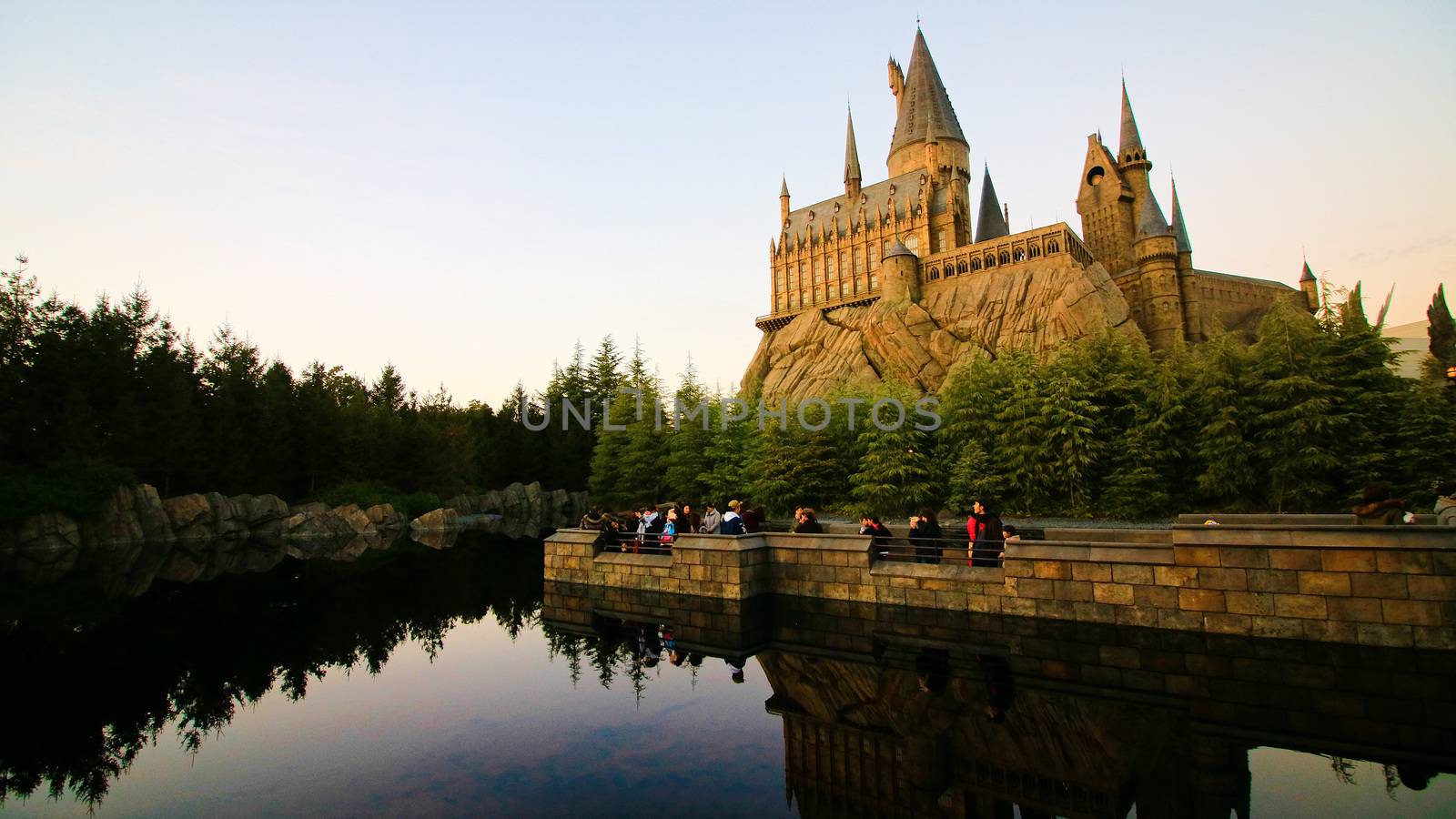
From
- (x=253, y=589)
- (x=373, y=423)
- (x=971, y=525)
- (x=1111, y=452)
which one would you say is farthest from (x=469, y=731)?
(x=373, y=423)

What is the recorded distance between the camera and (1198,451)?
91.9ft

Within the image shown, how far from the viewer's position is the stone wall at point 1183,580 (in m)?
10.1

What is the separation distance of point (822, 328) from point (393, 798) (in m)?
66.4

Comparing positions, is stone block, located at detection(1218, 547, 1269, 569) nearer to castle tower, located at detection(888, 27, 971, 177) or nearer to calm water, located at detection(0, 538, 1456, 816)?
calm water, located at detection(0, 538, 1456, 816)

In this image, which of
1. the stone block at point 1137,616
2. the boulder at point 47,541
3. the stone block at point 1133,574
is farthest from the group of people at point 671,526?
the boulder at point 47,541

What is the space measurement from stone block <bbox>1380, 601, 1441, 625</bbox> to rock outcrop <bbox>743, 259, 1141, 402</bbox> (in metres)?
41.4

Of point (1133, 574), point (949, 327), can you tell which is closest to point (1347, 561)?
point (1133, 574)

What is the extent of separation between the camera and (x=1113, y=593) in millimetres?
12305

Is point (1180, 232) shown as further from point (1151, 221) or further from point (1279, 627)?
point (1279, 627)

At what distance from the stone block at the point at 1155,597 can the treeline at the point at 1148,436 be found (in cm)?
1745

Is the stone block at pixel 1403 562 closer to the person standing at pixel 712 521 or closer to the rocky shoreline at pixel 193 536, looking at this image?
the person standing at pixel 712 521

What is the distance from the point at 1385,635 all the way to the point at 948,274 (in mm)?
58875

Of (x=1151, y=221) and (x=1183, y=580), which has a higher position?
(x=1151, y=221)

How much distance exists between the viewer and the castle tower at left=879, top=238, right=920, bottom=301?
216 feet
